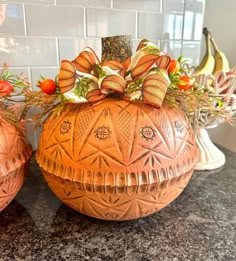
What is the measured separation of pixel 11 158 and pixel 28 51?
374 millimetres

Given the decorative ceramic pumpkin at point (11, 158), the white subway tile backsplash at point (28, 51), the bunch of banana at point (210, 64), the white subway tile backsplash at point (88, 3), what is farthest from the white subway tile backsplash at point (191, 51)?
the decorative ceramic pumpkin at point (11, 158)

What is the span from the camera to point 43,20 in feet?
2.19

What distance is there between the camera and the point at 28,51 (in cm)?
68

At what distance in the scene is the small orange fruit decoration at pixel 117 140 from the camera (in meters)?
0.36

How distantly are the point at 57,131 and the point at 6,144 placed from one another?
0.08m

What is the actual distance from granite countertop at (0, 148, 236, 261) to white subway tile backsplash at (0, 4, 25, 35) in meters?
0.39

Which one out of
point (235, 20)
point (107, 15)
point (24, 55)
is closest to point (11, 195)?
point (24, 55)

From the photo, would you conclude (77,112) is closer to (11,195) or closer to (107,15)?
(11,195)

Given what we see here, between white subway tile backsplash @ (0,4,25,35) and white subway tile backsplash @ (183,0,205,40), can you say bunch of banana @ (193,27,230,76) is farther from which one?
white subway tile backsplash @ (0,4,25,35)

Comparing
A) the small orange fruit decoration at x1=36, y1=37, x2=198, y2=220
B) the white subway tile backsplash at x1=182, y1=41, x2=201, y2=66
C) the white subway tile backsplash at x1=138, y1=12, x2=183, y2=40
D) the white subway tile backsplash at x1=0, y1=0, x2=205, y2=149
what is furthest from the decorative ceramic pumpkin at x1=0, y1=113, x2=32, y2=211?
the white subway tile backsplash at x1=182, y1=41, x2=201, y2=66

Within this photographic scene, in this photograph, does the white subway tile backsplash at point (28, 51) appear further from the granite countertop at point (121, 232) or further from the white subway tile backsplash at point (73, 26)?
the granite countertop at point (121, 232)

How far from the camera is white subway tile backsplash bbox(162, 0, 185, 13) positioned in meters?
0.78

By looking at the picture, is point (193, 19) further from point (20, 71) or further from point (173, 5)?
point (20, 71)

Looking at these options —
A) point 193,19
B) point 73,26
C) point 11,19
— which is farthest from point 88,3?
point 193,19
